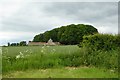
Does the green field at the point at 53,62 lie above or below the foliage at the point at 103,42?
below

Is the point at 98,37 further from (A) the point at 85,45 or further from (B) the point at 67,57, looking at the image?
(B) the point at 67,57

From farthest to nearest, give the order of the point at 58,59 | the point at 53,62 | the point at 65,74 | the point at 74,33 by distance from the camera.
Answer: the point at 74,33 → the point at 58,59 → the point at 53,62 → the point at 65,74

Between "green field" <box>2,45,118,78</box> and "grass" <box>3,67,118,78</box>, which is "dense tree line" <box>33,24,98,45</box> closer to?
"green field" <box>2,45,118,78</box>

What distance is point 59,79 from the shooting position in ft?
24.9

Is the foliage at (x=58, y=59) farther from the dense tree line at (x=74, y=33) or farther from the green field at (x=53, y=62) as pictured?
the dense tree line at (x=74, y=33)

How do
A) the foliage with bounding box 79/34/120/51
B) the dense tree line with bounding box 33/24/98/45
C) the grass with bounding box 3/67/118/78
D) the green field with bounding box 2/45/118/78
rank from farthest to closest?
the dense tree line with bounding box 33/24/98/45
the foliage with bounding box 79/34/120/51
the green field with bounding box 2/45/118/78
the grass with bounding box 3/67/118/78

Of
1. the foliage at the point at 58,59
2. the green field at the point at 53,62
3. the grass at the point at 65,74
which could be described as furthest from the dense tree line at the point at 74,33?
the grass at the point at 65,74

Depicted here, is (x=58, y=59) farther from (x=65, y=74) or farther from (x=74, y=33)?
(x=74, y=33)

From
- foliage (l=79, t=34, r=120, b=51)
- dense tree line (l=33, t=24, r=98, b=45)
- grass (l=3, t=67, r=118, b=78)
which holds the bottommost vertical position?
grass (l=3, t=67, r=118, b=78)

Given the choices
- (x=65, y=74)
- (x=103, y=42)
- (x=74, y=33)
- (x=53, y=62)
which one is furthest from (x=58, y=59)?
(x=74, y=33)

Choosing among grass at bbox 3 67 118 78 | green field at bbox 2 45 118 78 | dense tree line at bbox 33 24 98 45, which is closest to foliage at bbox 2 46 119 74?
green field at bbox 2 45 118 78

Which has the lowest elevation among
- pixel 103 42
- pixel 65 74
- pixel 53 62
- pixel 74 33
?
pixel 65 74

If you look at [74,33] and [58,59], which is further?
[74,33]

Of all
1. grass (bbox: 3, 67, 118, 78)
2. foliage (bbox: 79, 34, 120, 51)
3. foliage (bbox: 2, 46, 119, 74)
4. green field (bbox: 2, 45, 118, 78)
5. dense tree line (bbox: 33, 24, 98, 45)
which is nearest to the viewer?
grass (bbox: 3, 67, 118, 78)
